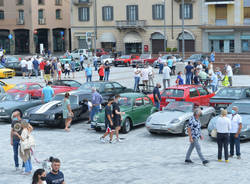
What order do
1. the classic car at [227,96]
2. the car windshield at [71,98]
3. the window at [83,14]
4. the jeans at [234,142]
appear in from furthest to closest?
the window at [83,14] → the car windshield at [71,98] → the classic car at [227,96] → the jeans at [234,142]

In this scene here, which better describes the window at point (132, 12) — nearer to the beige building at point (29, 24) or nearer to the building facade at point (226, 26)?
the building facade at point (226, 26)

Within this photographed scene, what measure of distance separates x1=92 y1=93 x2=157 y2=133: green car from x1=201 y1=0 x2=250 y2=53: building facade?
38.9 metres

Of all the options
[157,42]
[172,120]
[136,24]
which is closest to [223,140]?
[172,120]

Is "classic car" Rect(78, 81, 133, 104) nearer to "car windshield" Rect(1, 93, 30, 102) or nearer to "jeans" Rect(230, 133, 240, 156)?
"car windshield" Rect(1, 93, 30, 102)

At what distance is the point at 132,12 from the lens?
6372 centimetres

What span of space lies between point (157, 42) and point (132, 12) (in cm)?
471

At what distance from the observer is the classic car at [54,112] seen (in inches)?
837

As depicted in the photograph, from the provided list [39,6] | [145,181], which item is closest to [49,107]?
[145,181]

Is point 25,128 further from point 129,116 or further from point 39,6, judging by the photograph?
point 39,6

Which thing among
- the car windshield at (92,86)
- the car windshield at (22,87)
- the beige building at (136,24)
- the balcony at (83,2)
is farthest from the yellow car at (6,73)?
the balcony at (83,2)

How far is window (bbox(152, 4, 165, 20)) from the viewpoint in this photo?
62.0m

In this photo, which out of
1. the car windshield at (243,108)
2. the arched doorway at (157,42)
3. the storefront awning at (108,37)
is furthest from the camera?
the storefront awning at (108,37)

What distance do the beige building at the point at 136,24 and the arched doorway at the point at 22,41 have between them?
399 inches

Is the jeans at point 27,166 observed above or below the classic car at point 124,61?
below
